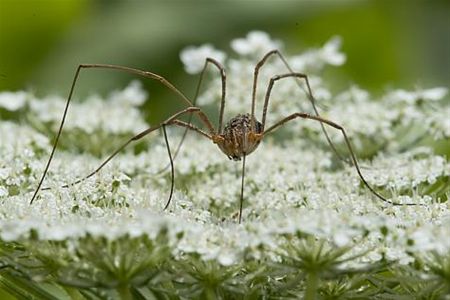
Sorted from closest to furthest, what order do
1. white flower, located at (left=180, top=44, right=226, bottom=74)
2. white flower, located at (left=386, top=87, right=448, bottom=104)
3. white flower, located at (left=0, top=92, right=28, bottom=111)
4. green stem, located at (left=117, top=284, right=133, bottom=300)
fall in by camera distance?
green stem, located at (left=117, top=284, right=133, bottom=300), white flower, located at (left=386, top=87, right=448, bottom=104), white flower, located at (left=0, top=92, right=28, bottom=111), white flower, located at (left=180, top=44, right=226, bottom=74)

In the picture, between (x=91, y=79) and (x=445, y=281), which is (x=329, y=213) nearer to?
(x=445, y=281)

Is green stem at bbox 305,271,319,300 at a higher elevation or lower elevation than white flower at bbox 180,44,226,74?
lower

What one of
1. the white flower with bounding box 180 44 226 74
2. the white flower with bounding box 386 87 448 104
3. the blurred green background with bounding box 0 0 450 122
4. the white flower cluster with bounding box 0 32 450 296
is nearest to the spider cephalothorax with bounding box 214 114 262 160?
the white flower cluster with bounding box 0 32 450 296

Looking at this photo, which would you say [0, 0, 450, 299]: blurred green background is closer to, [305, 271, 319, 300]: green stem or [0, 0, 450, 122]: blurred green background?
[0, 0, 450, 122]: blurred green background

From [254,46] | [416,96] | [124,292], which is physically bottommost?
[124,292]

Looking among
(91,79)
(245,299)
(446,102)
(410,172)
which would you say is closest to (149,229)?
(245,299)

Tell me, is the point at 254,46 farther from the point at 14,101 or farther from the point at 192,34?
the point at 192,34

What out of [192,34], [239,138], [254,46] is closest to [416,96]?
[254,46]

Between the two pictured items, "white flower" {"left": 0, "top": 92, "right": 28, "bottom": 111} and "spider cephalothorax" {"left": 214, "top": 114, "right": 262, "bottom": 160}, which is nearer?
"spider cephalothorax" {"left": 214, "top": 114, "right": 262, "bottom": 160}
